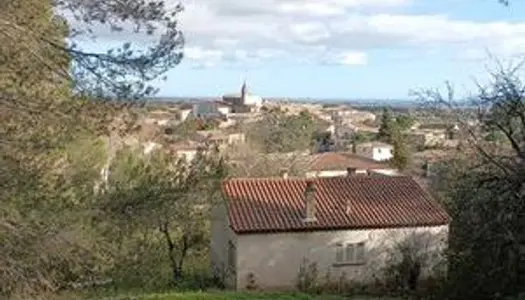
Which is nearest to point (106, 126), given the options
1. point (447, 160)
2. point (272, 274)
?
point (272, 274)

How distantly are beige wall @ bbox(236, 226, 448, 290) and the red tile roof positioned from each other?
13.6 inches

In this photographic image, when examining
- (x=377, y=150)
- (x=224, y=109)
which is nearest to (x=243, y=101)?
(x=224, y=109)

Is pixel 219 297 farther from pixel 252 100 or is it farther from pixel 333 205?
pixel 252 100

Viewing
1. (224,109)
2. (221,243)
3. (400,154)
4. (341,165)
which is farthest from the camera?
(224,109)

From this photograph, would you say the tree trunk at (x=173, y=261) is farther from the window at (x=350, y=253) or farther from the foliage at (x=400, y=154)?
the foliage at (x=400, y=154)

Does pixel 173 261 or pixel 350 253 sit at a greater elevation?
pixel 350 253

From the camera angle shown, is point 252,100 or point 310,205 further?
point 252,100

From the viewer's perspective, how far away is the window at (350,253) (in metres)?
29.7

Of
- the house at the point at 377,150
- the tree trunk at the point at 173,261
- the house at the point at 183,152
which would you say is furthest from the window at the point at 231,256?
the house at the point at 377,150

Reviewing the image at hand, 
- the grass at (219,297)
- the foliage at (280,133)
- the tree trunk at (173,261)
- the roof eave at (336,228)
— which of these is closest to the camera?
the grass at (219,297)

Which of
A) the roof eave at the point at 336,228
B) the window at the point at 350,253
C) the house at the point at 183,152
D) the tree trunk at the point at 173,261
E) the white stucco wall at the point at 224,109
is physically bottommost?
the tree trunk at the point at 173,261

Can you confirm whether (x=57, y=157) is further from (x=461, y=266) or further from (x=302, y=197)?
(x=302, y=197)

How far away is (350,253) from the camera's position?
98.1 feet

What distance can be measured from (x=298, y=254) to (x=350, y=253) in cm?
220
